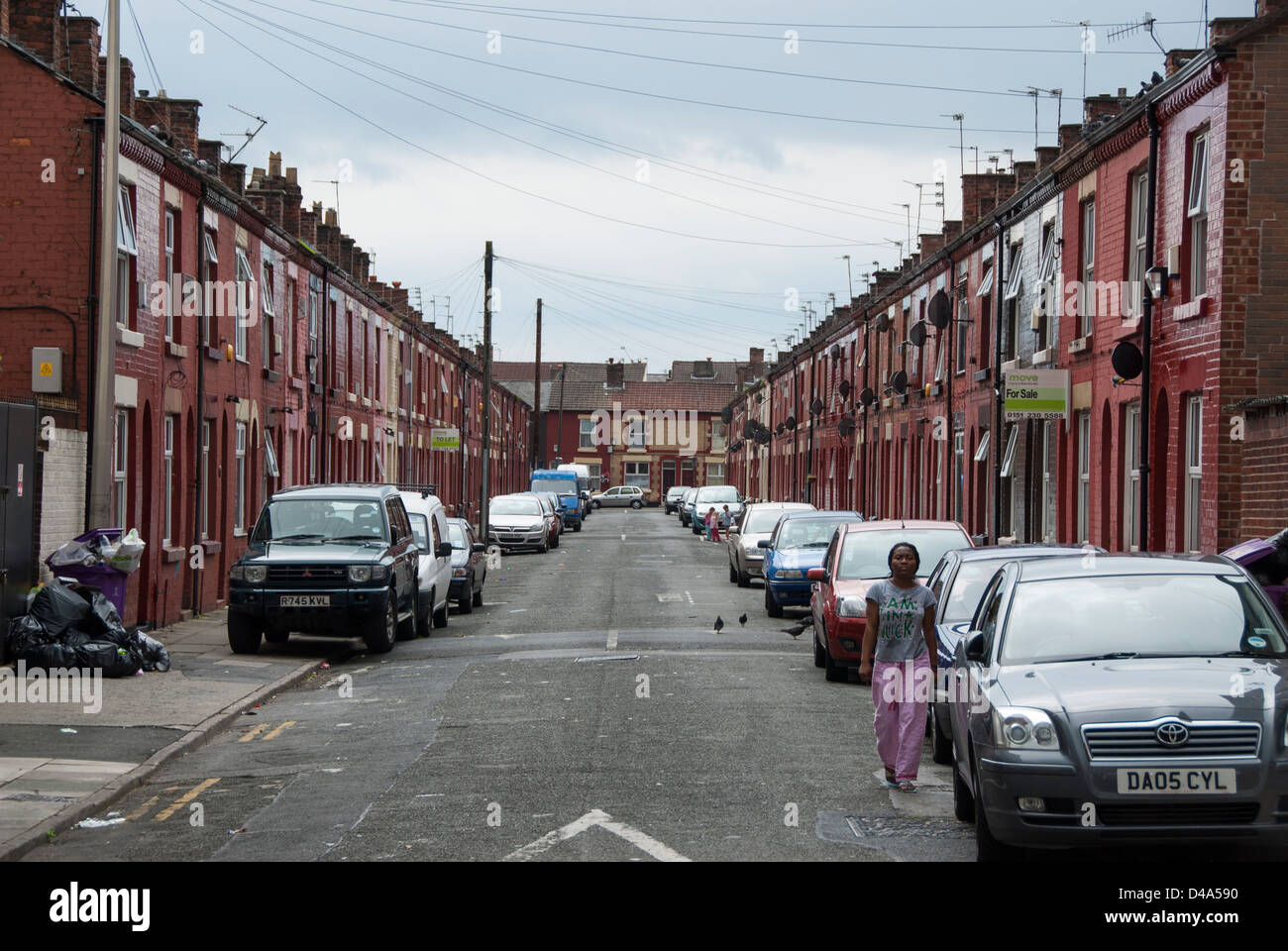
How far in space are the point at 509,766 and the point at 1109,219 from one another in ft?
48.8

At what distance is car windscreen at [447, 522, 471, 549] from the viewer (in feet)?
82.6

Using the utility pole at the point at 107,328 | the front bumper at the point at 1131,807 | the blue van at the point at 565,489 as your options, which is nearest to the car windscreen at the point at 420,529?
the utility pole at the point at 107,328

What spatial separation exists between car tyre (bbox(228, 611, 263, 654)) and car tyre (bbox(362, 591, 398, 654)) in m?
1.33

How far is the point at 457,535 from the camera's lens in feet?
85.1

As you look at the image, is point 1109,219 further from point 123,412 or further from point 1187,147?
point 123,412

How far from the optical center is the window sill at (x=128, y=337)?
20016mm

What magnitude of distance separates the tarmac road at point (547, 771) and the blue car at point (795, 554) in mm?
4153

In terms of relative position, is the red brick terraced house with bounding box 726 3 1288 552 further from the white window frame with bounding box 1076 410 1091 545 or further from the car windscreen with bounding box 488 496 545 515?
the car windscreen with bounding box 488 496 545 515

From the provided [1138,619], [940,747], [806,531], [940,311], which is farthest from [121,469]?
[940,311]

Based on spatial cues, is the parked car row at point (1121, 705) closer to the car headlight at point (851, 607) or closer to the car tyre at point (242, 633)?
the car headlight at point (851, 607)

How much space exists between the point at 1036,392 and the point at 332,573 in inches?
427

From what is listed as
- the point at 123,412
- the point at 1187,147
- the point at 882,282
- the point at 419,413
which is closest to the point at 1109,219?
the point at 1187,147

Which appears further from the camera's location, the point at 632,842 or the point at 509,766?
the point at 509,766

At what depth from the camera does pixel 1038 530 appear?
26656 millimetres
